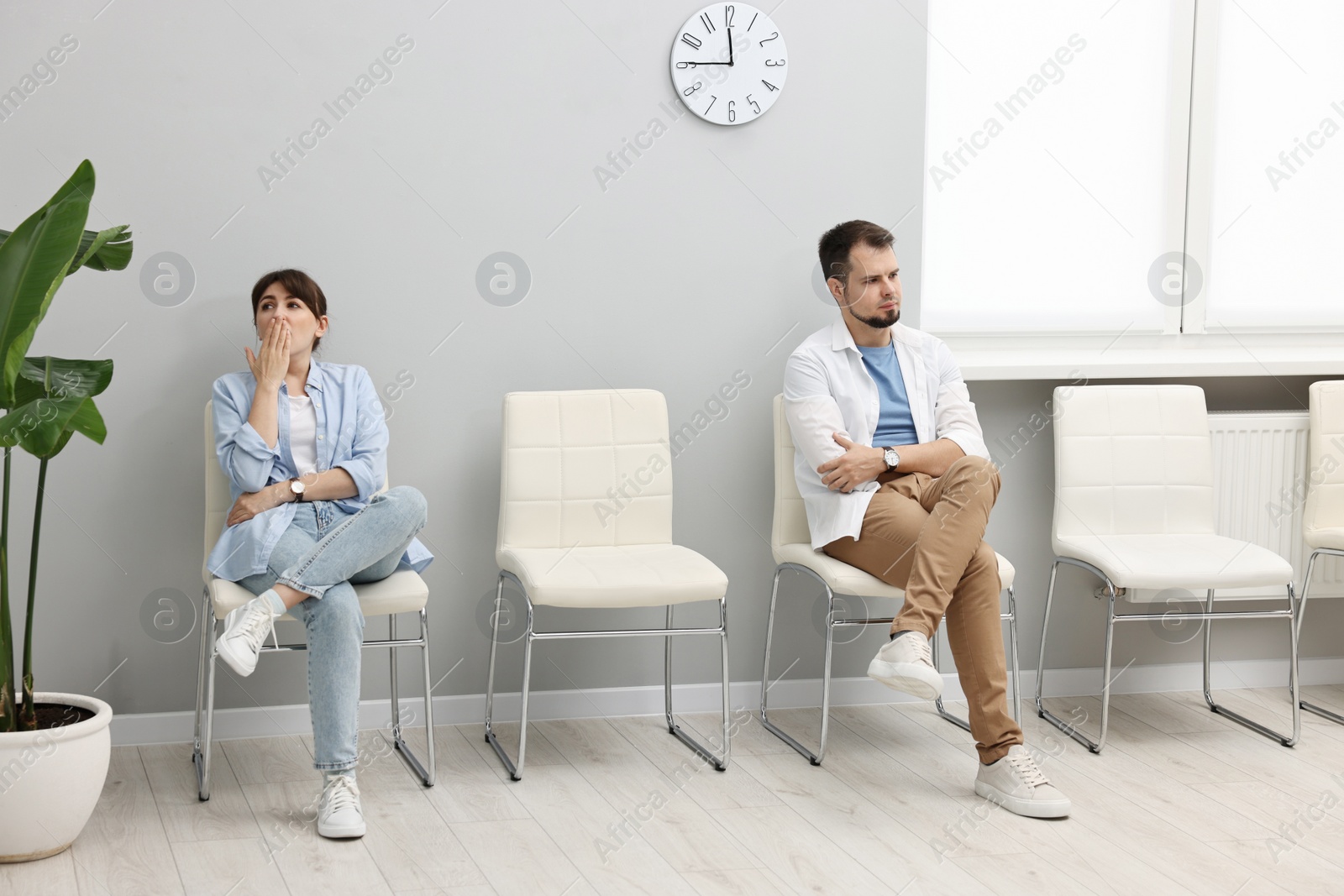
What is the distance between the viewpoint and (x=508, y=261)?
316 centimetres

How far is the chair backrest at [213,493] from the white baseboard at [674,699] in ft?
1.62

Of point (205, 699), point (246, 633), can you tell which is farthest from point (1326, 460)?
point (205, 699)

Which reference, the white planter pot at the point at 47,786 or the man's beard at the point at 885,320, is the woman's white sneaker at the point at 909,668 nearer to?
the man's beard at the point at 885,320

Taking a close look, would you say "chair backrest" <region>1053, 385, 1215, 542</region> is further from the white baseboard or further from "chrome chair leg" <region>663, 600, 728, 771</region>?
"chrome chair leg" <region>663, 600, 728, 771</region>

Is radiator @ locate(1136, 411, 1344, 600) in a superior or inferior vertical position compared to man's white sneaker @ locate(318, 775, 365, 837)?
superior

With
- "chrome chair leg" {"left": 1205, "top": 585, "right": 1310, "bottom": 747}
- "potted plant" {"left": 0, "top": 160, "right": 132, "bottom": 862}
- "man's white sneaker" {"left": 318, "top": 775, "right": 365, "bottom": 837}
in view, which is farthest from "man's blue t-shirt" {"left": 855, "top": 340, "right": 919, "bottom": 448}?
"potted plant" {"left": 0, "top": 160, "right": 132, "bottom": 862}

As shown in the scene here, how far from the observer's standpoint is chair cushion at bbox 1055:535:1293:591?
3.04m

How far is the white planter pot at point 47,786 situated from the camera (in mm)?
2262

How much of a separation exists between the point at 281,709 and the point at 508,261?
1.28 meters

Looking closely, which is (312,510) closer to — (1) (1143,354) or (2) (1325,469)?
(1) (1143,354)

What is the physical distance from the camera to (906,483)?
304 cm

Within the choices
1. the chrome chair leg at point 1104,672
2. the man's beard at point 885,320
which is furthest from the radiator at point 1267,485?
the man's beard at point 885,320

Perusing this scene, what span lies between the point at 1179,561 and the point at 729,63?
1734 mm

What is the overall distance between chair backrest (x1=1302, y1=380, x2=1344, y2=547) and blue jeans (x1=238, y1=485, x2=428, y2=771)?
2512 millimetres
